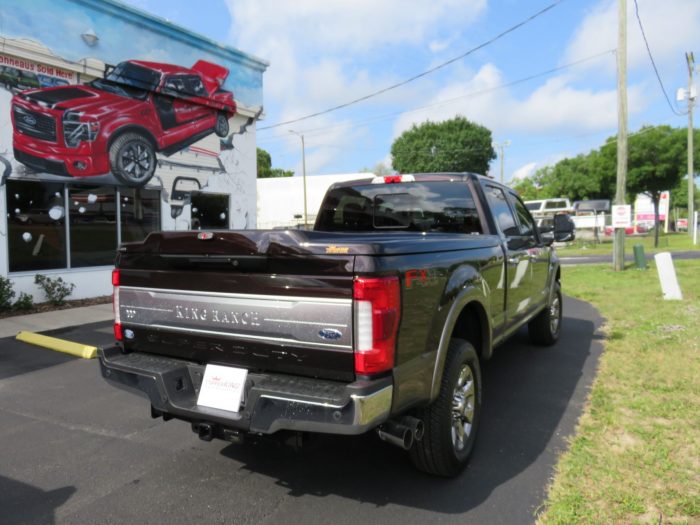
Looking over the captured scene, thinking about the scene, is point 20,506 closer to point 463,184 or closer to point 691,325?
point 463,184

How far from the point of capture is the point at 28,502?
3.00 metres

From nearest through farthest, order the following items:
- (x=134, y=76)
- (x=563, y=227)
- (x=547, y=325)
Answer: (x=563, y=227), (x=547, y=325), (x=134, y=76)

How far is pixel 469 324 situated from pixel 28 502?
2927mm

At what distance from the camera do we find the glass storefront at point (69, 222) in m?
9.05

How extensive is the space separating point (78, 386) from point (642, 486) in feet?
15.8

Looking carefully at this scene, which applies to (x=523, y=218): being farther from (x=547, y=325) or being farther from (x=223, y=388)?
(x=223, y=388)

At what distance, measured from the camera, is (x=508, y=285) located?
4.39 metres

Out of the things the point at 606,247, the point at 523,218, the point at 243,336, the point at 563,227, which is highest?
the point at 523,218

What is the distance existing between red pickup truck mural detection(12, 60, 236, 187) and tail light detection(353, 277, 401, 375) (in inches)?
348

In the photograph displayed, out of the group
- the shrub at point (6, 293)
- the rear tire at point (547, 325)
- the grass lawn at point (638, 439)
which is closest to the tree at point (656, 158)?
the grass lawn at point (638, 439)

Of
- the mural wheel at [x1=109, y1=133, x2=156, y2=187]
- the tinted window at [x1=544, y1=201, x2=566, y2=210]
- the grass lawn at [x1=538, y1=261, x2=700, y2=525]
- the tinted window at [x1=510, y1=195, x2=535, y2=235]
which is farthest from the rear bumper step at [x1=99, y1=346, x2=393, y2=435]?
the tinted window at [x1=544, y1=201, x2=566, y2=210]

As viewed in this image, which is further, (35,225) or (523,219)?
(35,225)

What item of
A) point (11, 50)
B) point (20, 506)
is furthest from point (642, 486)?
point (11, 50)

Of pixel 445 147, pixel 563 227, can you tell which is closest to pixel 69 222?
pixel 563 227
